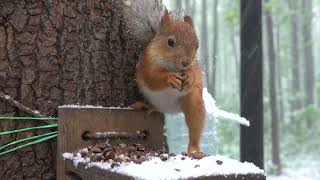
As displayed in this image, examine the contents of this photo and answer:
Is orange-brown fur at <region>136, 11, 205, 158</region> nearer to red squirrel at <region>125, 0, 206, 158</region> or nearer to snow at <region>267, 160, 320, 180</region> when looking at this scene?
red squirrel at <region>125, 0, 206, 158</region>

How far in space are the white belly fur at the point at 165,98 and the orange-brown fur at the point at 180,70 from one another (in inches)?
0.5

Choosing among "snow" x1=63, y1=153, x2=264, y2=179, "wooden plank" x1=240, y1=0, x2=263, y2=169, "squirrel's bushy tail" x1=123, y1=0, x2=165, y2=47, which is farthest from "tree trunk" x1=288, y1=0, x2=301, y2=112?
"snow" x1=63, y1=153, x2=264, y2=179

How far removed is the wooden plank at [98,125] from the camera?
1.66 metres

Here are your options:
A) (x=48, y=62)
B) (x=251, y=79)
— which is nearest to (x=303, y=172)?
(x=251, y=79)

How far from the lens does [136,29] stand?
6.33ft

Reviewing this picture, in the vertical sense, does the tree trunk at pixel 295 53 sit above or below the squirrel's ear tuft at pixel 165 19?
above

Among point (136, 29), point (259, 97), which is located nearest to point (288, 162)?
point (259, 97)

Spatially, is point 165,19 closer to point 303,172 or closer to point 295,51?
point 303,172

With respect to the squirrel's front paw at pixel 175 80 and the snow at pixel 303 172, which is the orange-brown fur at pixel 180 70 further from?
the snow at pixel 303 172

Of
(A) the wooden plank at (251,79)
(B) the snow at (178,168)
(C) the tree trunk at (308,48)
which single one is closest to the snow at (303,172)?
(C) the tree trunk at (308,48)

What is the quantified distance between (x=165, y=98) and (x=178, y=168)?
429 mm

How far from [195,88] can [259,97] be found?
1.21m

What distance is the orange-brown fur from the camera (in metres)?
1.71

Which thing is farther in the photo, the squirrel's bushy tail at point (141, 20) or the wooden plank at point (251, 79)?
the wooden plank at point (251, 79)
